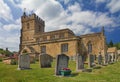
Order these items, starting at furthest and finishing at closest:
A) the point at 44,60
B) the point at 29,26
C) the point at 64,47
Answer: the point at 29,26 → the point at 64,47 → the point at 44,60

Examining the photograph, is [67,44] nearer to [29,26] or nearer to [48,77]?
[29,26]

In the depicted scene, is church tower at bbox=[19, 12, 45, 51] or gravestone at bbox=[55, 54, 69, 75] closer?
gravestone at bbox=[55, 54, 69, 75]

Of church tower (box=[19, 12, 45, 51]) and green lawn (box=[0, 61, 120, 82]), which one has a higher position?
church tower (box=[19, 12, 45, 51])

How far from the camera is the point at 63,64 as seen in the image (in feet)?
65.3

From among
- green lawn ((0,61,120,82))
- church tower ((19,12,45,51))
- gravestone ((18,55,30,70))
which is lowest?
green lawn ((0,61,120,82))

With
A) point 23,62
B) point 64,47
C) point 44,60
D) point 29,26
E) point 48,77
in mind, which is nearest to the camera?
point 48,77

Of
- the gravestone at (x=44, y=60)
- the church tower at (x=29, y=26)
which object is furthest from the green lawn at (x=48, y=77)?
the church tower at (x=29, y=26)

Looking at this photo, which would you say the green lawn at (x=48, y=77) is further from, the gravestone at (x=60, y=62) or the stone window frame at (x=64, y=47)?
the stone window frame at (x=64, y=47)

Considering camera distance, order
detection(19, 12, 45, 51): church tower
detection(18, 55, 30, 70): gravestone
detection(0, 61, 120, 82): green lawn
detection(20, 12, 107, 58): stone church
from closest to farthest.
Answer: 1. detection(0, 61, 120, 82): green lawn
2. detection(18, 55, 30, 70): gravestone
3. detection(20, 12, 107, 58): stone church
4. detection(19, 12, 45, 51): church tower

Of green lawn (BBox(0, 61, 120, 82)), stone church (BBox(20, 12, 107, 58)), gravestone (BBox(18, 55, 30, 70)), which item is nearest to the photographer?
green lawn (BBox(0, 61, 120, 82))

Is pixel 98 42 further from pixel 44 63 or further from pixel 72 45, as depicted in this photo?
pixel 44 63

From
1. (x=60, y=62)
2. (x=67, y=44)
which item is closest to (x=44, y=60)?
(x=60, y=62)

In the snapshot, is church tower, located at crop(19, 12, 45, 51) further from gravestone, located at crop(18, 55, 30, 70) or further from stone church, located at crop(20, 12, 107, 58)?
gravestone, located at crop(18, 55, 30, 70)

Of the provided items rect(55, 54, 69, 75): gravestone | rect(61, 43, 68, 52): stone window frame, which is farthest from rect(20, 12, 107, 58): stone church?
rect(55, 54, 69, 75): gravestone
